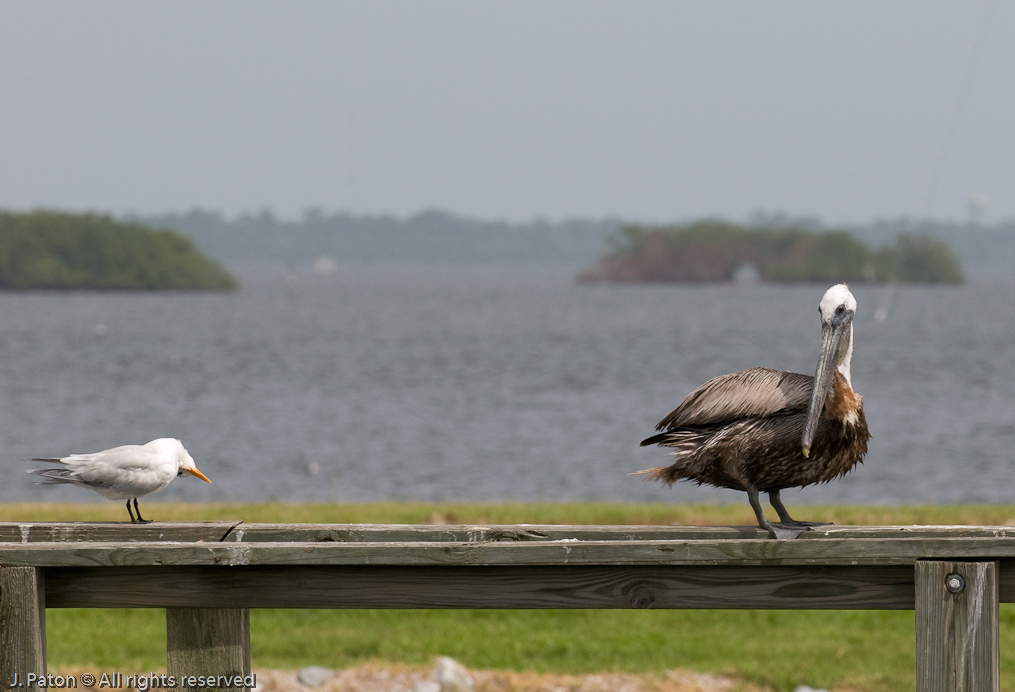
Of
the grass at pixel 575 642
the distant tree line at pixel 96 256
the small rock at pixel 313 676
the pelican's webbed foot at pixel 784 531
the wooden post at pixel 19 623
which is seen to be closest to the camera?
the wooden post at pixel 19 623

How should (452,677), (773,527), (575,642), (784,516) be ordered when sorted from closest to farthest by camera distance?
(773,527), (784,516), (452,677), (575,642)

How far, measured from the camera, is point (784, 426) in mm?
4480

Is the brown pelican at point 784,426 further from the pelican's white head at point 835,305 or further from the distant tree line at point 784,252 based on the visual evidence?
the distant tree line at point 784,252

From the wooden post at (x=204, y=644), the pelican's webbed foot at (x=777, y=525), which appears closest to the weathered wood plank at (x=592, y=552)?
the wooden post at (x=204, y=644)

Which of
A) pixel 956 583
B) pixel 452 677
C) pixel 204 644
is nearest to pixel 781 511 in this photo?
pixel 956 583

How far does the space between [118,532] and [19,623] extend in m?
0.71

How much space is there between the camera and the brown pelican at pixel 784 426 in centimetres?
445

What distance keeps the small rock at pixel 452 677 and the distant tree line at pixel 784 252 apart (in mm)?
167018

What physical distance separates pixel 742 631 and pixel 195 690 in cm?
643

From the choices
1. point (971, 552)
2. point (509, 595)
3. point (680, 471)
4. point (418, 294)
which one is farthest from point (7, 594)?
point (418, 294)

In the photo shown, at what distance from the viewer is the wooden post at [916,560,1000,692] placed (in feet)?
12.2

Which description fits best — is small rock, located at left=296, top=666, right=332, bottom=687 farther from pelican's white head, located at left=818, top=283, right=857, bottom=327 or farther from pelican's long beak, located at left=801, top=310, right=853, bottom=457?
pelican's white head, located at left=818, top=283, right=857, bottom=327

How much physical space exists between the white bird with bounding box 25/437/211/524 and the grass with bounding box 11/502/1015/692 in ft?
11.7

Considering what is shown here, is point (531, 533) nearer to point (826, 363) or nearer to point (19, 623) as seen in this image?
point (826, 363)
